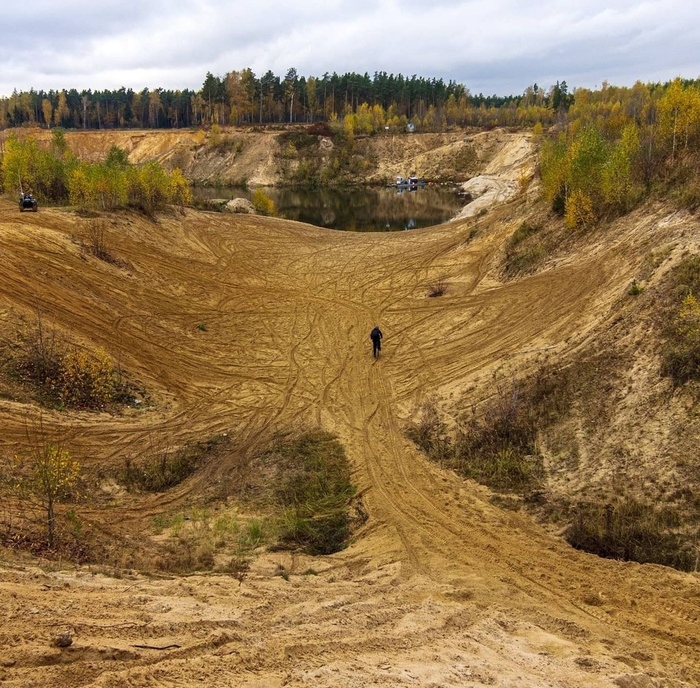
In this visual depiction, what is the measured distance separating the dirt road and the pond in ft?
88.0

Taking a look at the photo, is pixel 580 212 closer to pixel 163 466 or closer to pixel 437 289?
pixel 437 289

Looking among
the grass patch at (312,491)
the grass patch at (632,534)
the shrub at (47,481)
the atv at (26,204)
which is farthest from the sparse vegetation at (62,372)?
the atv at (26,204)

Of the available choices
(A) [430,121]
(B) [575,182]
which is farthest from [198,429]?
(A) [430,121]

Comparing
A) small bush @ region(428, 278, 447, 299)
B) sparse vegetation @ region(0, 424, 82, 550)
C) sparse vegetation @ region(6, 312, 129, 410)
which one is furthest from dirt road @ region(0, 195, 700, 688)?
sparse vegetation @ region(6, 312, 129, 410)

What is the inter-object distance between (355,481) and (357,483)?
129 mm

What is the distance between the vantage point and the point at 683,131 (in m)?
30.9

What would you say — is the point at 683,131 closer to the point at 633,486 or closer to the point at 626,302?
the point at 626,302

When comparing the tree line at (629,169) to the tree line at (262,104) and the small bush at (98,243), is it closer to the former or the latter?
the small bush at (98,243)

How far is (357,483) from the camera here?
16.3 m

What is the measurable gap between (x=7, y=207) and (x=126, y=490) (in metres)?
29.6

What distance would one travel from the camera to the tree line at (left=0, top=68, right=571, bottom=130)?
470 ft

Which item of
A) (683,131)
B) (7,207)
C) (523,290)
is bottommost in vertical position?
(523,290)

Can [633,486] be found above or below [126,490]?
above

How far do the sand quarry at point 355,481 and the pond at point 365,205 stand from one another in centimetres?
2661
